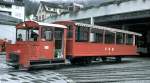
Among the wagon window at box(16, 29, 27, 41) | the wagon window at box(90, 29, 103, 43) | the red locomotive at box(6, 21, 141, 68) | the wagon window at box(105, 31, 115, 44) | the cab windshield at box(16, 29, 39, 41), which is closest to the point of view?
the red locomotive at box(6, 21, 141, 68)

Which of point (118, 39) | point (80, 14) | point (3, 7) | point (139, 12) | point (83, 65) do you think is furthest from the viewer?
point (3, 7)

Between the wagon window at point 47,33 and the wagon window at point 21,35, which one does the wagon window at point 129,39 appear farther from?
the wagon window at point 21,35

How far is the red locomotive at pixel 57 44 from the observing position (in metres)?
17.8

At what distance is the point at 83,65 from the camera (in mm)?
22359

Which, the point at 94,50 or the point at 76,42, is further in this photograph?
the point at 94,50

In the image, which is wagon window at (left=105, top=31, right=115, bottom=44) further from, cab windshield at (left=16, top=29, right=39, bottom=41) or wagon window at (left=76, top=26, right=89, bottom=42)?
cab windshield at (left=16, top=29, right=39, bottom=41)

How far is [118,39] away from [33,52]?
A: 34.1 feet

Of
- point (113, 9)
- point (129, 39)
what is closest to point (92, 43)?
point (129, 39)

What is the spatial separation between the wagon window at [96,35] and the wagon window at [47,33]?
434 centimetres

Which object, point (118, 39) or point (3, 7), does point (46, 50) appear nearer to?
point (118, 39)

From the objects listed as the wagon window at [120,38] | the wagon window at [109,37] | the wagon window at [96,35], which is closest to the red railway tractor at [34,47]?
the wagon window at [96,35]

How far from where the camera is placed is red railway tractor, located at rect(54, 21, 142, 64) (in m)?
20.8

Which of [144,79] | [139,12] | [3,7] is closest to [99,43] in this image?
[144,79]

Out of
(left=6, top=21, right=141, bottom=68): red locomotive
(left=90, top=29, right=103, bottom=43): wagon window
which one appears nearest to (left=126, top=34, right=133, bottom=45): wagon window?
(left=6, top=21, right=141, bottom=68): red locomotive
